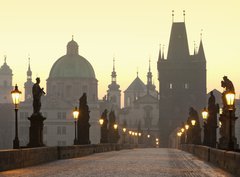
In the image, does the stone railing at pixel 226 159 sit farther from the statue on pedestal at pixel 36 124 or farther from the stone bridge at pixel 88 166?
the statue on pedestal at pixel 36 124

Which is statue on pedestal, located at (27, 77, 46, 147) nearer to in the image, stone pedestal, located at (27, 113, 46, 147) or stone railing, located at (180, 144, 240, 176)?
stone pedestal, located at (27, 113, 46, 147)

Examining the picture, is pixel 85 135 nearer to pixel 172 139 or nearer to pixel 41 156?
pixel 41 156

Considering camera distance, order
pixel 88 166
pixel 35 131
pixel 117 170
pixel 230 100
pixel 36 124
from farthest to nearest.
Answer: pixel 36 124 → pixel 35 131 → pixel 230 100 → pixel 88 166 → pixel 117 170

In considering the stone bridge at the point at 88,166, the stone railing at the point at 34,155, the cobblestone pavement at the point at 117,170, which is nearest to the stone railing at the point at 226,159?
the stone bridge at the point at 88,166

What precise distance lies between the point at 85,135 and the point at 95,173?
125 feet

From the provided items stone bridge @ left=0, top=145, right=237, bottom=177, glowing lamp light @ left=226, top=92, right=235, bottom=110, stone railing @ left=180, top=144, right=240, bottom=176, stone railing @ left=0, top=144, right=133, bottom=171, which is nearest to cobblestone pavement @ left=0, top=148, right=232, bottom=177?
stone bridge @ left=0, top=145, right=237, bottom=177

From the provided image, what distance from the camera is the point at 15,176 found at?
24.6 metres

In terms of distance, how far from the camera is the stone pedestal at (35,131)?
137 feet

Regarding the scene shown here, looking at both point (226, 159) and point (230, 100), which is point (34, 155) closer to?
point (226, 159)

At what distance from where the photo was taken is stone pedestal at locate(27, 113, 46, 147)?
41719mm

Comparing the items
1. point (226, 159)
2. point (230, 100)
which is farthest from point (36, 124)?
point (226, 159)

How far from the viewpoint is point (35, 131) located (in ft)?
138

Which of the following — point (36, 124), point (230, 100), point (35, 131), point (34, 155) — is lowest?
point (34, 155)

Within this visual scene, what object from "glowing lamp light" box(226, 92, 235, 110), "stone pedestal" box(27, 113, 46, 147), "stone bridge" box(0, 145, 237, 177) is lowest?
"stone bridge" box(0, 145, 237, 177)
